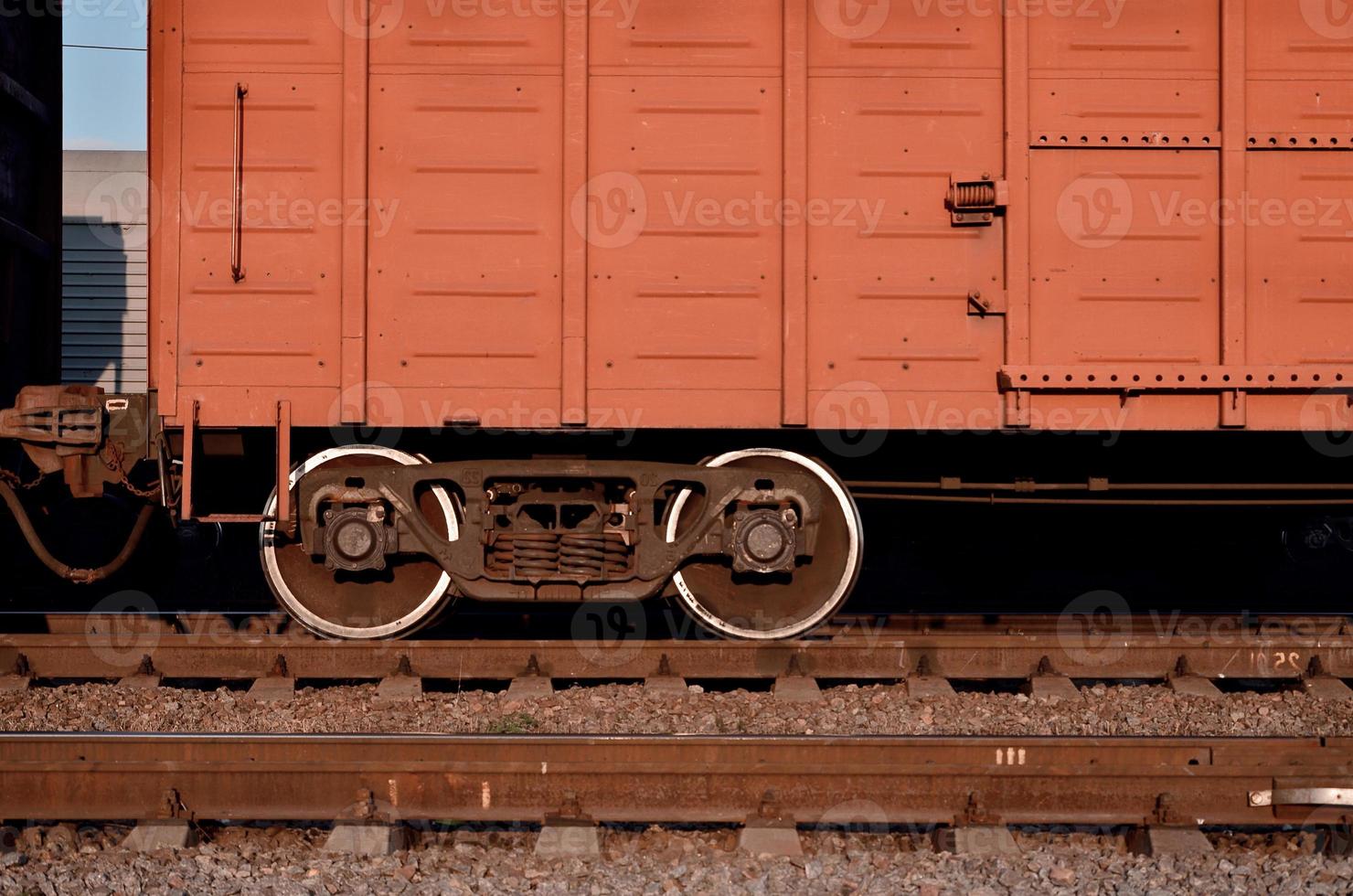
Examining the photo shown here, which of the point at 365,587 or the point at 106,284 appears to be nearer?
the point at 365,587

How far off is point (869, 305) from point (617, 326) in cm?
122

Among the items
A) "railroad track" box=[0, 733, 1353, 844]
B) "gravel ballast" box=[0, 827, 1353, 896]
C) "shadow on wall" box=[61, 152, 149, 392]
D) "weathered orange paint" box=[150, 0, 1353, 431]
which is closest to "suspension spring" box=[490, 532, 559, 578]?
"weathered orange paint" box=[150, 0, 1353, 431]

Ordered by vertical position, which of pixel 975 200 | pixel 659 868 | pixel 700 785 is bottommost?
pixel 659 868

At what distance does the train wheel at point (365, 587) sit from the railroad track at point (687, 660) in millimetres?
114

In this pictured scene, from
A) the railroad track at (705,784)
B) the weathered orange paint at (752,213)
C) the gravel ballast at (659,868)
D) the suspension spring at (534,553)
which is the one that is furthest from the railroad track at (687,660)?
the gravel ballast at (659,868)

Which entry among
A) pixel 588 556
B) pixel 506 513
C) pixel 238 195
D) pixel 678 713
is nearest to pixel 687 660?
pixel 678 713

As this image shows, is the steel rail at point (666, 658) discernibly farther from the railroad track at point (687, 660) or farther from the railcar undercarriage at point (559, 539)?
the railcar undercarriage at point (559, 539)

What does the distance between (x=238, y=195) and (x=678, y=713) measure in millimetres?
3260

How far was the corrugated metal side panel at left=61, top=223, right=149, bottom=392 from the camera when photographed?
13.4 meters

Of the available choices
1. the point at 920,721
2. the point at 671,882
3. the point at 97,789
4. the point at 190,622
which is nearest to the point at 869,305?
the point at 920,721

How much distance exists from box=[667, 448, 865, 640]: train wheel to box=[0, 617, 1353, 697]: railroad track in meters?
0.13

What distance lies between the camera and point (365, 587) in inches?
247

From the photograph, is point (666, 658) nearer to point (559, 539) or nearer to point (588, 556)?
point (588, 556)

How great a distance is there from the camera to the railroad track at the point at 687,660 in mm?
6152
